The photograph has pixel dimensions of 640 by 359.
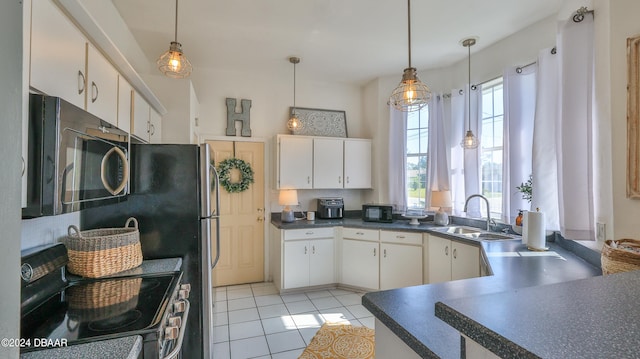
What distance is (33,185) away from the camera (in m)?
0.91

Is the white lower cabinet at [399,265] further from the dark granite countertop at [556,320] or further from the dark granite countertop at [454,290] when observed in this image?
the dark granite countertop at [556,320]

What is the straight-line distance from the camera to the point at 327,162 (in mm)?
3979

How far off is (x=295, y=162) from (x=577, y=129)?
2804mm

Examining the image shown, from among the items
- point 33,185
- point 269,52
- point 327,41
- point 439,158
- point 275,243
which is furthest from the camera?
point 275,243

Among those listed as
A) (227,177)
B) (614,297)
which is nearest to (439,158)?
(227,177)

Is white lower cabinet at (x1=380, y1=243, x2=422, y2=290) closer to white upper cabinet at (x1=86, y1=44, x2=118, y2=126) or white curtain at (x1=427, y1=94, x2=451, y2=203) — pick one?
white curtain at (x1=427, y1=94, x2=451, y2=203)

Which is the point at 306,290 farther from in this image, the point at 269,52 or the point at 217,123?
the point at 269,52

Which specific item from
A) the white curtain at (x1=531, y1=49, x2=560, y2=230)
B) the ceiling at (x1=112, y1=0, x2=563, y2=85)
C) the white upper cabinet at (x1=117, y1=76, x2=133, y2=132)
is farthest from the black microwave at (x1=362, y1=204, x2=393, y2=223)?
the white upper cabinet at (x1=117, y1=76, x2=133, y2=132)

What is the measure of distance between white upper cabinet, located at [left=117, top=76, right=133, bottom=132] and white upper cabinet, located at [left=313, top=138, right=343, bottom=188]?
2329 millimetres

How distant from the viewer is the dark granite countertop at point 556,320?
418mm

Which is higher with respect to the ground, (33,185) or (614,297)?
(33,185)

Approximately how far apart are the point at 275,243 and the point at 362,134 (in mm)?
2087

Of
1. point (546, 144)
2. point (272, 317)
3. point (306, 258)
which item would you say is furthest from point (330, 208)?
point (546, 144)

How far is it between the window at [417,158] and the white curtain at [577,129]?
1.90 m
